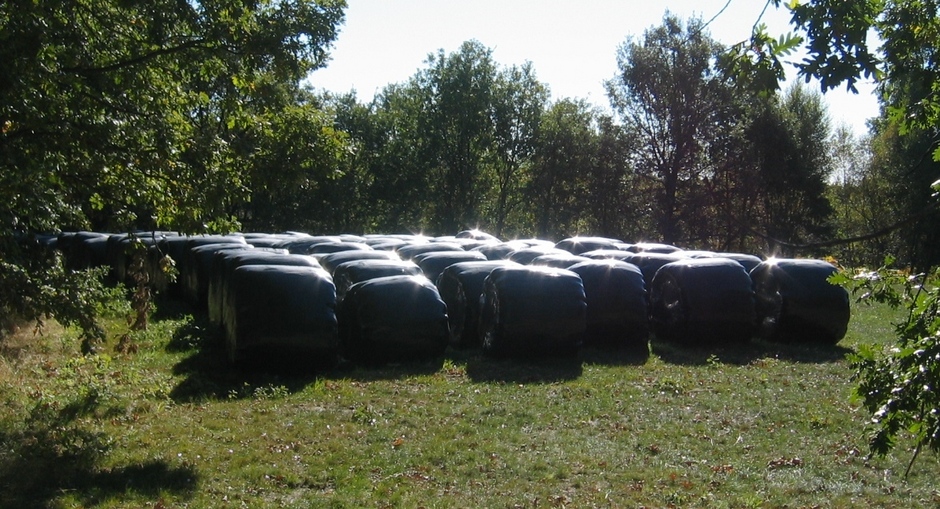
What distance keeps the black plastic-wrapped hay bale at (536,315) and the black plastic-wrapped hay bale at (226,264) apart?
314 cm

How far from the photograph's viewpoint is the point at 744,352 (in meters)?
15.5

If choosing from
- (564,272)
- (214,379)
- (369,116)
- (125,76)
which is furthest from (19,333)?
(369,116)

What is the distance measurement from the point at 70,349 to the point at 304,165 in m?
7.17

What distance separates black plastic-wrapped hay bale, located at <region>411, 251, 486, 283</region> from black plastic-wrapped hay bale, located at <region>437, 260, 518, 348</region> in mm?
1137

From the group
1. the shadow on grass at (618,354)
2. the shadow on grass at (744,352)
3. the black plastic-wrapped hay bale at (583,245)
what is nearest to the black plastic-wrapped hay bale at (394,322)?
the shadow on grass at (618,354)

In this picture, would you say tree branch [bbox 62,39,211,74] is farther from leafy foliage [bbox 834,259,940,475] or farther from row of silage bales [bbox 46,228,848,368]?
leafy foliage [bbox 834,259,940,475]

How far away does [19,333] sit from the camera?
619 inches

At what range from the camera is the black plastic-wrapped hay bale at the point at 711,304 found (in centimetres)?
1577

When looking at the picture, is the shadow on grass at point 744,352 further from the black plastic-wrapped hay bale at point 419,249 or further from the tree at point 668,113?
the tree at point 668,113

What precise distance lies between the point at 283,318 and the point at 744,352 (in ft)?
27.1

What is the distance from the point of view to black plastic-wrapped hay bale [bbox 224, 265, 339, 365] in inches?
493

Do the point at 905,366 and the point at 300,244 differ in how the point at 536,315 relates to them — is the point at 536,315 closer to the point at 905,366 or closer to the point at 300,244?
the point at 905,366

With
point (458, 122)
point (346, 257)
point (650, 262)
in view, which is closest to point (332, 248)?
point (346, 257)

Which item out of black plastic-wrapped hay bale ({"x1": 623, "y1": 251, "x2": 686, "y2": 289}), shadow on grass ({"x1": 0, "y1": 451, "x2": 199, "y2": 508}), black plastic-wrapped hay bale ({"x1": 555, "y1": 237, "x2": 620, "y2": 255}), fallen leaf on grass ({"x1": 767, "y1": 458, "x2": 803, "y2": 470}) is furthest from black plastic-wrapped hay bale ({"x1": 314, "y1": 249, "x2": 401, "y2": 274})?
fallen leaf on grass ({"x1": 767, "y1": 458, "x2": 803, "y2": 470})
